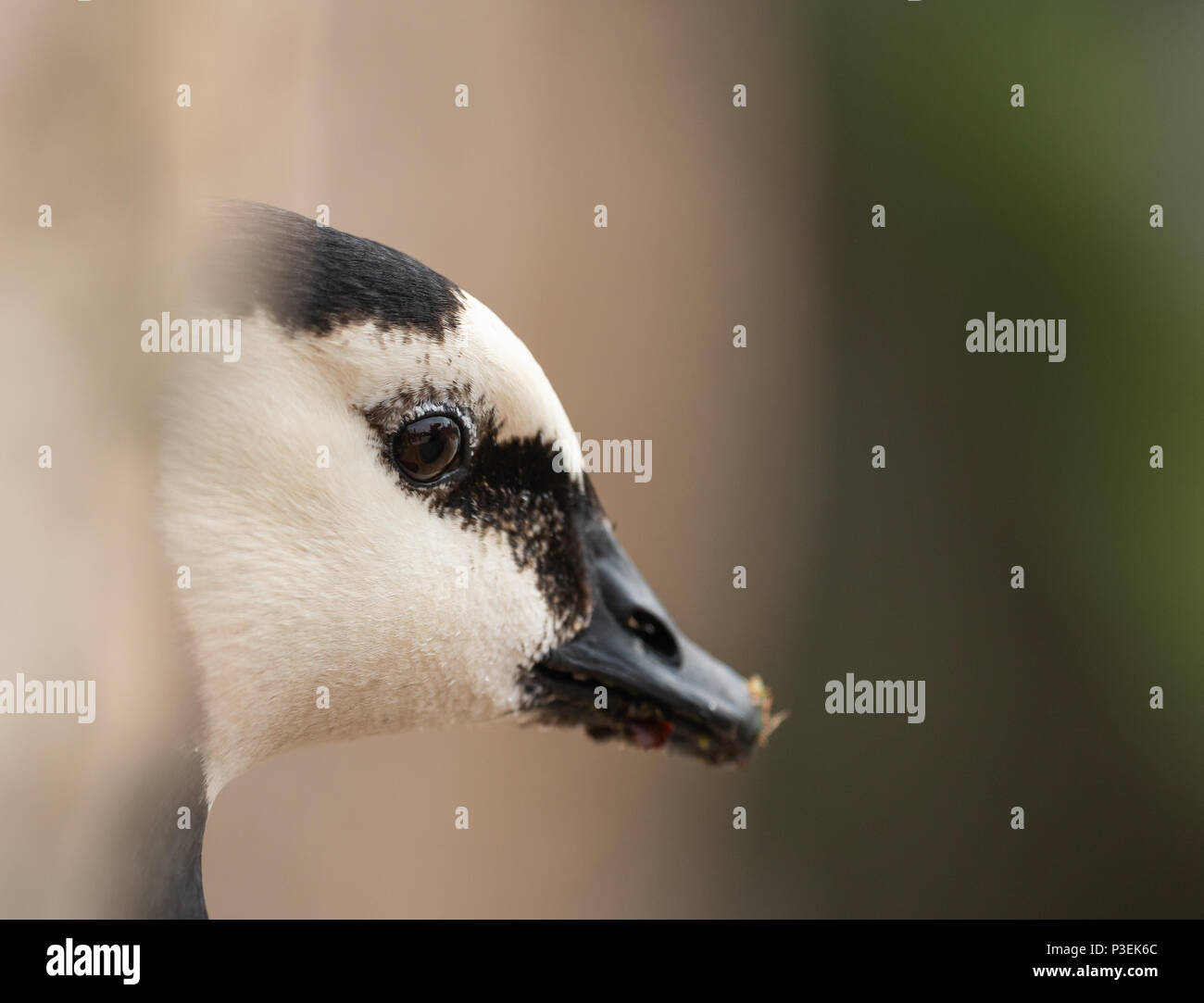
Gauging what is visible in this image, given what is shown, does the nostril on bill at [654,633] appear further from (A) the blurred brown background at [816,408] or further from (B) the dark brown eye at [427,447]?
(A) the blurred brown background at [816,408]

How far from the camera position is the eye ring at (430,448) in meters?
0.82

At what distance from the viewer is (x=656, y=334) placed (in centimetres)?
267

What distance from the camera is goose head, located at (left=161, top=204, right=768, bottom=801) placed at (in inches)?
30.0

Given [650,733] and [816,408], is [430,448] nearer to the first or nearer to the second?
[650,733]

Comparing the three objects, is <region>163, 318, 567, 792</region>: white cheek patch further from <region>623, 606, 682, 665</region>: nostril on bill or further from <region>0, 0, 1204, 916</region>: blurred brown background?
<region>0, 0, 1204, 916</region>: blurred brown background

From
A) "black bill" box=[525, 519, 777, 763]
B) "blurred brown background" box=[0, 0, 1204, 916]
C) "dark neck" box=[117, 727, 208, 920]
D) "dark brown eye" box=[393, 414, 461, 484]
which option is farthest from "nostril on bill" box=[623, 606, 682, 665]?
"blurred brown background" box=[0, 0, 1204, 916]

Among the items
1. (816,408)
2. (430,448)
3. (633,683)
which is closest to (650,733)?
(633,683)

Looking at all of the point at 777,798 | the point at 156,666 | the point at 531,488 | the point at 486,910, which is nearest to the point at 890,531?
the point at 777,798

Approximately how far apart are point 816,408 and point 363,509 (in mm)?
2342

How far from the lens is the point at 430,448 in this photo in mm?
828

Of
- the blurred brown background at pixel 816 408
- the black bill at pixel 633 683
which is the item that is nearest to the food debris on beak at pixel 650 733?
the black bill at pixel 633 683

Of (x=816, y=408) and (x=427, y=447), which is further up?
(x=816, y=408)

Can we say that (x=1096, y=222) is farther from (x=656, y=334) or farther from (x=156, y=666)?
(x=156, y=666)

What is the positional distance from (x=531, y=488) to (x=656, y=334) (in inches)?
71.2
